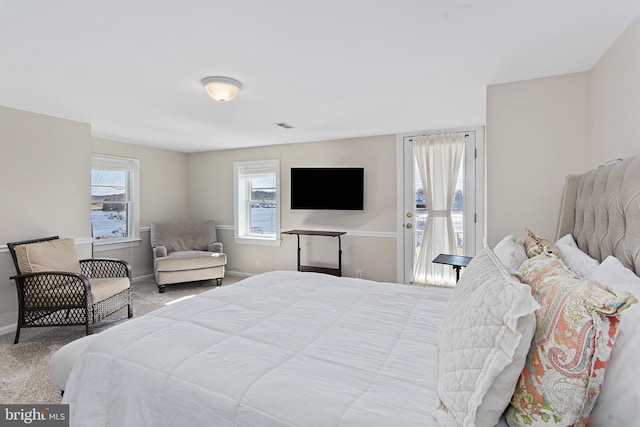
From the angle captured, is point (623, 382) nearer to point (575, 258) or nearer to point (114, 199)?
point (575, 258)

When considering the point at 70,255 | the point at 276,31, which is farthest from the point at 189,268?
the point at 276,31

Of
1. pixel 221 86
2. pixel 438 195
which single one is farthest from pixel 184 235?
pixel 438 195

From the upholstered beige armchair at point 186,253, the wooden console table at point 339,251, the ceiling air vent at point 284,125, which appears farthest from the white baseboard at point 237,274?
the ceiling air vent at point 284,125

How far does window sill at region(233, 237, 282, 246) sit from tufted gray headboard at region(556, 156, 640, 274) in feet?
13.3

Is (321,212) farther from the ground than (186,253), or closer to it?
farther from the ground

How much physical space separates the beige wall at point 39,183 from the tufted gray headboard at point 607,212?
4760 mm

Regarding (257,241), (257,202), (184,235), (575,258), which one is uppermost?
(257,202)

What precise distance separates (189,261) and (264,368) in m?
3.91

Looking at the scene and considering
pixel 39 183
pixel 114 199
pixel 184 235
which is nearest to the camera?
A: pixel 39 183

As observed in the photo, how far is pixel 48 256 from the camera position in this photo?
3.20m

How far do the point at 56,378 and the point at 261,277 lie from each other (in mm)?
1254

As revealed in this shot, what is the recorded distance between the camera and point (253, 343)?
135cm

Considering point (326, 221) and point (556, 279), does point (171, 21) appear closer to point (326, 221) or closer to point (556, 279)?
point (556, 279)

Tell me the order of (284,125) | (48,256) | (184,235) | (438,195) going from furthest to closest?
(184,235) → (438,195) → (284,125) → (48,256)
